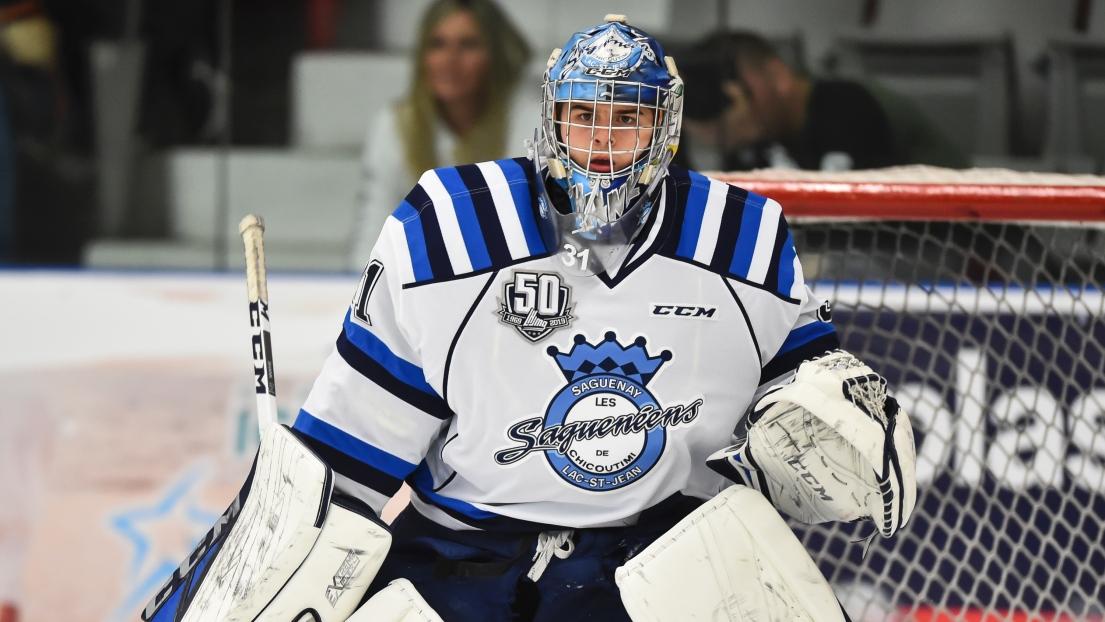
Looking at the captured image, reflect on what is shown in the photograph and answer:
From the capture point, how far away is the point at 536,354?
148 cm

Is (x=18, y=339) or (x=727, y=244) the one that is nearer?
(x=727, y=244)

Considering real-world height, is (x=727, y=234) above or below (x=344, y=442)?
above

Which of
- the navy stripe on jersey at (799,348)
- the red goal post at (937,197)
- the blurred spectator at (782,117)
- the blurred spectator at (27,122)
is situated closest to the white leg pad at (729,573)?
the navy stripe on jersey at (799,348)

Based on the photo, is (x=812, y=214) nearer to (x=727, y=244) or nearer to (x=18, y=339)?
(x=727, y=244)

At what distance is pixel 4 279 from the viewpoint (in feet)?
10.0

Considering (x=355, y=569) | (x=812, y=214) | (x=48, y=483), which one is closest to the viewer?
(x=355, y=569)

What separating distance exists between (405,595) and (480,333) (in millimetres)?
298

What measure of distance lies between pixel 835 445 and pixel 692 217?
1.00ft

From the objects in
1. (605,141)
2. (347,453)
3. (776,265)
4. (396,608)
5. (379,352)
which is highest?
(605,141)

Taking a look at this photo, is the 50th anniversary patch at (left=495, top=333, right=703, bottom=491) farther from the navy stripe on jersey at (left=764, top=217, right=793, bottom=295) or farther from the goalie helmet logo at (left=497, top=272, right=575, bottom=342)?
the navy stripe on jersey at (left=764, top=217, right=793, bottom=295)

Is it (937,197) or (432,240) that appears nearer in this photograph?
(432,240)

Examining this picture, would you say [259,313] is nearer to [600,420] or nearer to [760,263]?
[600,420]

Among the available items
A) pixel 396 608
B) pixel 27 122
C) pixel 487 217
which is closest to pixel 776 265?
pixel 487 217

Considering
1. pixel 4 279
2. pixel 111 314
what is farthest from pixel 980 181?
pixel 4 279
